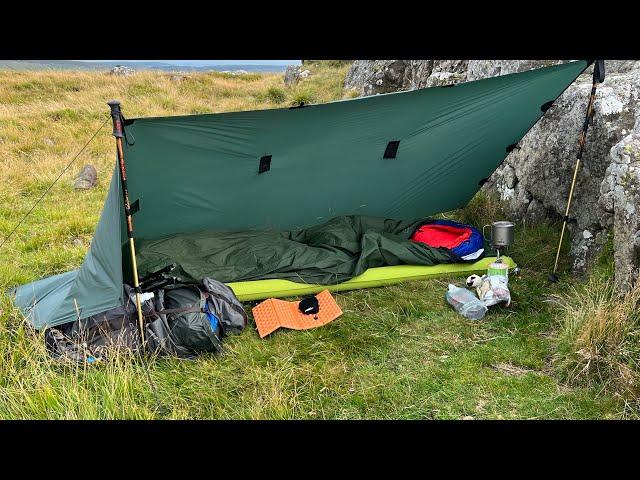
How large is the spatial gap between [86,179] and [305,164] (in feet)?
12.5

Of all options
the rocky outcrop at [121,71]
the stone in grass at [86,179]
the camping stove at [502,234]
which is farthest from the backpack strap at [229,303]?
the rocky outcrop at [121,71]

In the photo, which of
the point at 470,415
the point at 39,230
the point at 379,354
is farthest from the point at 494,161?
the point at 39,230

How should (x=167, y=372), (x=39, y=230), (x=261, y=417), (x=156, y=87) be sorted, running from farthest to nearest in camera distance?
(x=156, y=87) → (x=39, y=230) → (x=167, y=372) → (x=261, y=417)

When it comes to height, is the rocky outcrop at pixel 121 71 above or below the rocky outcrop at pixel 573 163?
above

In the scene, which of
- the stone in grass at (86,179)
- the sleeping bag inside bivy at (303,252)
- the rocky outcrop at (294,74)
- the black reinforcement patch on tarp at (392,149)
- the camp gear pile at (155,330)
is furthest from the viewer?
the rocky outcrop at (294,74)

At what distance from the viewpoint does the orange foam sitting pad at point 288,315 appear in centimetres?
358

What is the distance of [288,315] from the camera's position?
3.71 meters

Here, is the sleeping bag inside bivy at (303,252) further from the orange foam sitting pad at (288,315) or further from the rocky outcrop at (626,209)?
the rocky outcrop at (626,209)

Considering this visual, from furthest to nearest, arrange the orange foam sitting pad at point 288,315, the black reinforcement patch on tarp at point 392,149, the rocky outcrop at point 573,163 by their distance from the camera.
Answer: the black reinforcement patch on tarp at point 392,149, the rocky outcrop at point 573,163, the orange foam sitting pad at point 288,315

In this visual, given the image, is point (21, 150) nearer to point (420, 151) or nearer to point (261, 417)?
point (420, 151)

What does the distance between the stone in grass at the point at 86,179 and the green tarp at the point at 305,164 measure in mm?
2917

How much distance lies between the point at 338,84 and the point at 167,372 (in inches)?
485

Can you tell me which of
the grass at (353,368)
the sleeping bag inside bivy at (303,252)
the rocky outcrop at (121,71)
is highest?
the rocky outcrop at (121,71)

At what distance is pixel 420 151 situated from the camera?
4.85 meters
